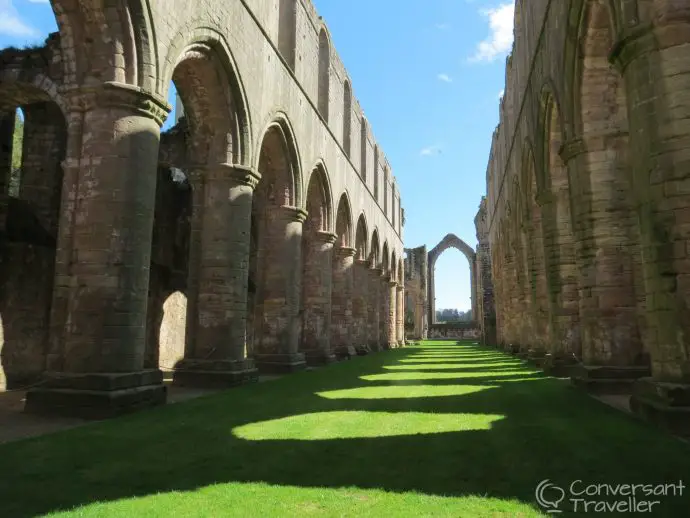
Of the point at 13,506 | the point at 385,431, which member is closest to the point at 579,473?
the point at 385,431

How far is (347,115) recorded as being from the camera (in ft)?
66.9

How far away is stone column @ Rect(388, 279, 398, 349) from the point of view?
100 feet

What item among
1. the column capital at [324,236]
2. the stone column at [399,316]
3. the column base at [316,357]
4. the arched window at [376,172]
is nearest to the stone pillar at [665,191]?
the column base at [316,357]

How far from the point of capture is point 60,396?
611cm

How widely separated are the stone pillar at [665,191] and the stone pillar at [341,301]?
44.8 feet

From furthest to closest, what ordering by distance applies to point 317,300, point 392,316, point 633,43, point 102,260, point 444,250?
point 444,250 → point 392,316 → point 317,300 → point 102,260 → point 633,43

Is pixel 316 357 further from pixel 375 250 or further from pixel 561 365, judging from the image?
pixel 375 250

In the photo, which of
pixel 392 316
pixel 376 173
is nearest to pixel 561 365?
pixel 376 173

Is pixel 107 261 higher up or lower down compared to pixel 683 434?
higher up

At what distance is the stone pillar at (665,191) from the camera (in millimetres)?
4840

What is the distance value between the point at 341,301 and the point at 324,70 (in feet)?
26.4

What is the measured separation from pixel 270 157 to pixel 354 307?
396 inches

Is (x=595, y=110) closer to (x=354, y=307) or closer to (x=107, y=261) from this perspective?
(x=107, y=261)

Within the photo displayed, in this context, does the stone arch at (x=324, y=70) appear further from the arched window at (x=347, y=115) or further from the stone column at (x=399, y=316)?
the stone column at (x=399, y=316)
